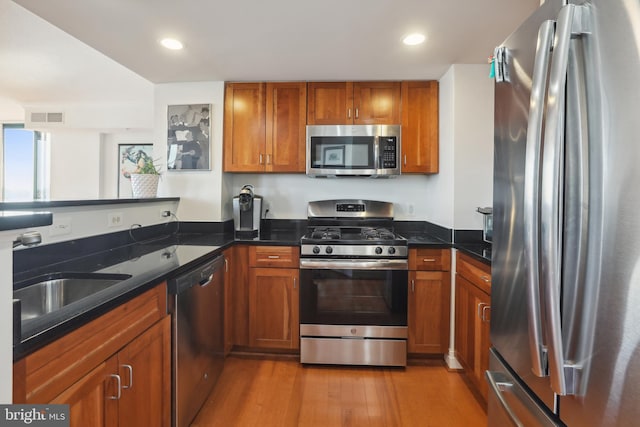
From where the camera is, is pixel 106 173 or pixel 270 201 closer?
pixel 270 201

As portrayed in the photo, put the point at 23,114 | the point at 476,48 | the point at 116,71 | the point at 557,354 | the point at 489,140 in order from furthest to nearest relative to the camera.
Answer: the point at 23,114
the point at 116,71
the point at 489,140
the point at 476,48
the point at 557,354

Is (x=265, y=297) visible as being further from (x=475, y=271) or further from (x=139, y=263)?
(x=475, y=271)

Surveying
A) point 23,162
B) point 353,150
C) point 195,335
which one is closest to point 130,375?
point 195,335

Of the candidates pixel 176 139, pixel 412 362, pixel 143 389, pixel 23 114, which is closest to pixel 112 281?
pixel 143 389

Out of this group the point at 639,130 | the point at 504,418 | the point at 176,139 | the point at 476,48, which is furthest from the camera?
the point at 176,139

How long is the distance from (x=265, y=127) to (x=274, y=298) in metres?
1.44

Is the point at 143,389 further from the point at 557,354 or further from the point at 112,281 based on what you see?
the point at 557,354

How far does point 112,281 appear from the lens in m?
1.40

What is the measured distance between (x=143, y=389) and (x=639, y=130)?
172 cm

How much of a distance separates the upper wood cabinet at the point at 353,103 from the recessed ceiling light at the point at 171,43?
106 cm

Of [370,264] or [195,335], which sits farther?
[370,264]

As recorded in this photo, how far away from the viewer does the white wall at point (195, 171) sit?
276 cm

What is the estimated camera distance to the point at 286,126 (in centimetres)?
276

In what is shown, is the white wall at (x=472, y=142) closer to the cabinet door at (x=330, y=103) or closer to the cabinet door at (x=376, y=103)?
the cabinet door at (x=376, y=103)
